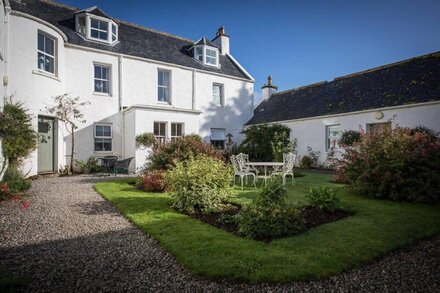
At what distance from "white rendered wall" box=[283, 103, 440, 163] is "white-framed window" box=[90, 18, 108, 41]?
13.5 m

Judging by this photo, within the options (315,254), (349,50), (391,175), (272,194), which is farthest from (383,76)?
(315,254)

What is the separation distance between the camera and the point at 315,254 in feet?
12.2

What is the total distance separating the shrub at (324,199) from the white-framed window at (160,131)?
402 inches

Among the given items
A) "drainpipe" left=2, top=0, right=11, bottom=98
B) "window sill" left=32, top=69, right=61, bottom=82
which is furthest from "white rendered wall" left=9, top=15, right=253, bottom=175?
"drainpipe" left=2, top=0, right=11, bottom=98

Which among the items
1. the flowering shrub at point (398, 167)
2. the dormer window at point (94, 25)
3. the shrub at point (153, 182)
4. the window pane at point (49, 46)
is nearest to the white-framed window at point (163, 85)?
the dormer window at point (94, 25)

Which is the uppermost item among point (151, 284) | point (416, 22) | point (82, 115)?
point (416, 22)

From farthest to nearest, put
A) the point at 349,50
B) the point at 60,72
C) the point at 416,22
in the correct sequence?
the point at 60,72 < the point at 349,50 < the point at 416,22

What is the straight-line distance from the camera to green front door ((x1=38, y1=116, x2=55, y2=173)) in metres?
12.1

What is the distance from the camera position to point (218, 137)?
65.7 ft

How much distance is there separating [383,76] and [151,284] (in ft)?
59.7

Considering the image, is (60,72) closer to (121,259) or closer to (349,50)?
(121,259)

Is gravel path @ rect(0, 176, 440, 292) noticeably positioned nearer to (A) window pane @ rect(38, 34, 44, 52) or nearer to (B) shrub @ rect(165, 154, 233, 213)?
(B) shrub @ rect(165, 154, 233, 213)

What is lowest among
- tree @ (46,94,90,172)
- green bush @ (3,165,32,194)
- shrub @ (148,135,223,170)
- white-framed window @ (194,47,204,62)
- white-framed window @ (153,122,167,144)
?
green bush @ (3,165,32,194)

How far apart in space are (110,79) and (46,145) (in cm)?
522
